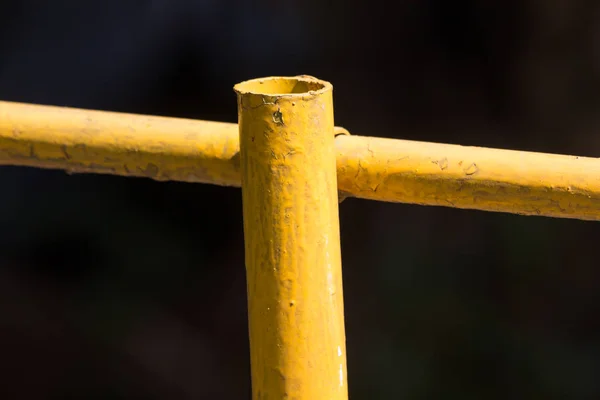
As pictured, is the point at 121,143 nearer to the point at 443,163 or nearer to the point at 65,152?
the point at 65,152

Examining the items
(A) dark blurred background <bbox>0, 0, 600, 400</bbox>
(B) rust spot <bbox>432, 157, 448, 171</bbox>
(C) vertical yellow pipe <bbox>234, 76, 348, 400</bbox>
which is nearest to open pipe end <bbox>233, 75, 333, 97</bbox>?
(C) vertical yellow pipe <bbox>234, 76, 348, 400</bbox>

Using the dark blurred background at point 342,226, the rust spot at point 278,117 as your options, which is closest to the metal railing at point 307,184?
the rust spot at point 278,117

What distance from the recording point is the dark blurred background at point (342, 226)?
12.8 ft

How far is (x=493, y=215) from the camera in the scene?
13.4ft

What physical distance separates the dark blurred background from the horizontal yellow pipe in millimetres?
3016

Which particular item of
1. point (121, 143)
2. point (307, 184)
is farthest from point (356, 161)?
point (121, 143)

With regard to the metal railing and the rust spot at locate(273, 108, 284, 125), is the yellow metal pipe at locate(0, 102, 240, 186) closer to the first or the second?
the metal railing

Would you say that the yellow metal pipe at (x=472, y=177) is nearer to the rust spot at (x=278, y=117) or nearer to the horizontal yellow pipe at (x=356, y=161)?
the horizontal yellow pipe at (x=356, y=161)

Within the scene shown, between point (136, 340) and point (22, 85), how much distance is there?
150 cm

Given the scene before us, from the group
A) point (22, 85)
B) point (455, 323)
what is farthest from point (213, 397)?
point (22, 85)

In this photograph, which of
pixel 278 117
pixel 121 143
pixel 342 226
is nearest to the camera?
pixel 278 117

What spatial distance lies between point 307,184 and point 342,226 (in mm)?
3463

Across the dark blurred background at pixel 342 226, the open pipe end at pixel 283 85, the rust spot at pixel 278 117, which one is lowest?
the dark blurred background at pixel 342 226

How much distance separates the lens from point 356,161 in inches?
38.0
